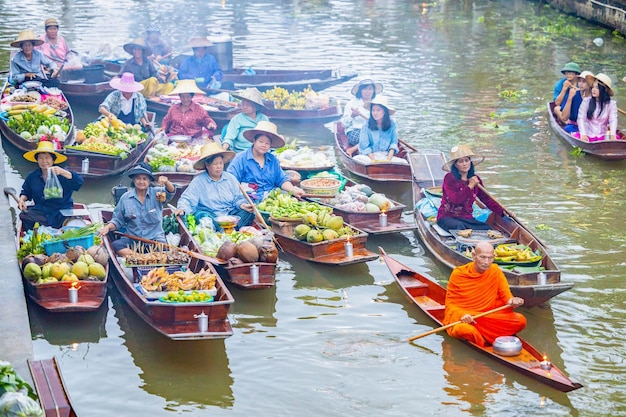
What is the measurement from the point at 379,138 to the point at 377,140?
0.13 ft

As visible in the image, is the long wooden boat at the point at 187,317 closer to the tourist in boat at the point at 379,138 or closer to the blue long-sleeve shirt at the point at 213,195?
the blue long-sleeve shirt at the point at 213,195

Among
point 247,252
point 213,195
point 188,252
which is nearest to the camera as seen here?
point 188,252

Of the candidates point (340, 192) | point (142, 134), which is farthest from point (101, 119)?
Answer: point (340, 192)

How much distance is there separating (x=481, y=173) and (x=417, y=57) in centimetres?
903

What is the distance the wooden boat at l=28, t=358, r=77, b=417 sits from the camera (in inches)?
241

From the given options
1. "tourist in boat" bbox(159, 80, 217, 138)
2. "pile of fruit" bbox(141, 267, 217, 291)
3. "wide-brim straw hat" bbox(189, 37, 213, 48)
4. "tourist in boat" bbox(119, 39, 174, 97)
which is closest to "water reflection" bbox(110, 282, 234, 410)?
"pile of fruit" bbox(141, 267, 217, 291)

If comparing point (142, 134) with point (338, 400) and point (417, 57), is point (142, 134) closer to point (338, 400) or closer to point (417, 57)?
point (338, 400)

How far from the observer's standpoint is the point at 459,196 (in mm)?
10727

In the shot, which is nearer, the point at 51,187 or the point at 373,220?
the point at 51,187

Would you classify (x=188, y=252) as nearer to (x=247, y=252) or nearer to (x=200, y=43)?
(x=247, y=252)

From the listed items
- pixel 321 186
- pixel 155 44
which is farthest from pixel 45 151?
pixel 155 44

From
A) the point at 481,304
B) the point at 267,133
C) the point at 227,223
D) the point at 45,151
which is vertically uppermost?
the point at 45,151

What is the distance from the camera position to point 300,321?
31.1ft

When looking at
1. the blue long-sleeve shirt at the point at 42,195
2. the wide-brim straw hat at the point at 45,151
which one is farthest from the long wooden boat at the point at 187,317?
the wide-brim straw hat at the point at 45,151
